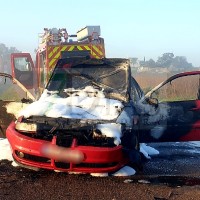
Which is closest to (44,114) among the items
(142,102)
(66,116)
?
(66,116)

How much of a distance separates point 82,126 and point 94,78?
1.67m

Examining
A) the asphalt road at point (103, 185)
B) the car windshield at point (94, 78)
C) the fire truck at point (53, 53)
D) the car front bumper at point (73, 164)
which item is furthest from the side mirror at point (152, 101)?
the fire truck at point (53, 53)

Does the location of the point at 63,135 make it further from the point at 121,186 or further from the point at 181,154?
the point at 181,154

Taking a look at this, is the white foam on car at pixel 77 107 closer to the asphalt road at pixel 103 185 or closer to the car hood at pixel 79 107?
the car hood at pixel 79 107

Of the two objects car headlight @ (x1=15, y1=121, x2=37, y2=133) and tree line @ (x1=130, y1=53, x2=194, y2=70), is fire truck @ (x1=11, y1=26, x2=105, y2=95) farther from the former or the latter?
tree line @ (x1=130, y1=53, x2=194, y2=70)

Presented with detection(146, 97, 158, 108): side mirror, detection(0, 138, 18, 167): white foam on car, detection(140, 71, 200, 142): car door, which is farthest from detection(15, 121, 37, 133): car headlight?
detection(146, 97, 158, 108): side mirror

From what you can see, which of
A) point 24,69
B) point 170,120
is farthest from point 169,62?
point 170,120

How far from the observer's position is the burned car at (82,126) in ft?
16.3

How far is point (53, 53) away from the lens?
1247cm

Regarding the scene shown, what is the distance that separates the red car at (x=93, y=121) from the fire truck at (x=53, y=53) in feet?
17.4

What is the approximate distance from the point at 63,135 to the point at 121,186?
1006 mm

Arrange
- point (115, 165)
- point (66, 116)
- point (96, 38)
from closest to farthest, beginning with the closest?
point (115, 165) < point (66, 116) < point (96, 38)

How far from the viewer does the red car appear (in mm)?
4992

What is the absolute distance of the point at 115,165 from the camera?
5.09m
